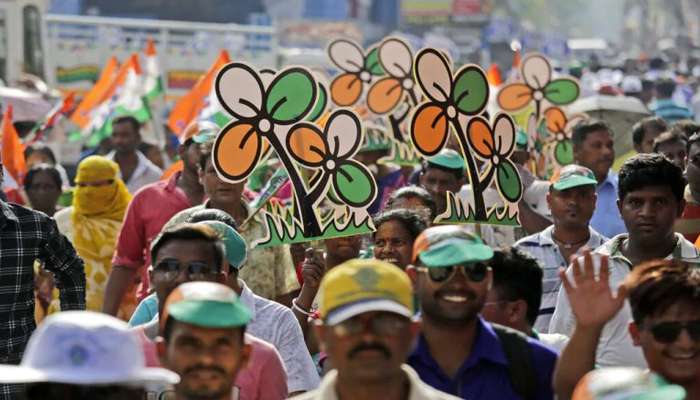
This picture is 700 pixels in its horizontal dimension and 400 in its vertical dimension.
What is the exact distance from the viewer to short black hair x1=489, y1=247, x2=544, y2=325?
6.14 meters

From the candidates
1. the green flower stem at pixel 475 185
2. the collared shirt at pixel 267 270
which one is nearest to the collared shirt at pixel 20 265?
the collared shirt at pixel 267 270

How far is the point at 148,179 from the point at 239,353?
7727mm

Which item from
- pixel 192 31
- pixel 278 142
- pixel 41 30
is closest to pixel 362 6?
pixel 192 31

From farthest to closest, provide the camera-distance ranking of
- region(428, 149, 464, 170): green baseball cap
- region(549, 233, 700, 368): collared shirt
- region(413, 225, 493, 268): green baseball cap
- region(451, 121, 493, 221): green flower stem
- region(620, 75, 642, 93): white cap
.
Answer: region(620, 75, 642, 93): white cap, region(428, 149, 464, 170): green baseball cap, region(451, 121, 493, 221): green flower stem, region(549, 233, 700, 368): collared shirt, region(413, 225, 493, 268): green baseball cap

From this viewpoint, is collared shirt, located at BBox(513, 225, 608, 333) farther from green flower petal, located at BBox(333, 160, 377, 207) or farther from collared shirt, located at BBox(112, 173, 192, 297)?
collared shirt, located at BBox(112, 173, 192, 297)

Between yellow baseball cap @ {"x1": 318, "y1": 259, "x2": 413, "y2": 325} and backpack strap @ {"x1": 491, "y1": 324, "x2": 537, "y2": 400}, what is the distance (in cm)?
71

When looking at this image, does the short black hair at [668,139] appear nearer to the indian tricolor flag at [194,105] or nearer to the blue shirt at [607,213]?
the blue shirt at [607,213]

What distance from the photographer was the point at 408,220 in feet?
23.4

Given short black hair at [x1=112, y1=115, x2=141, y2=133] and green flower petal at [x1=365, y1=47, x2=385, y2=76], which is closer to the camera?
green flower petal at [x1=365, y1=47, x2=385, y2=76]

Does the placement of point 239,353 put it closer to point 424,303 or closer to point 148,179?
point 424,303

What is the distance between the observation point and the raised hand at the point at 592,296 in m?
5.18

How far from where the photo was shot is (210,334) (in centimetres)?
477

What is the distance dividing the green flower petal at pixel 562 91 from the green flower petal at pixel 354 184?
5.24 meters

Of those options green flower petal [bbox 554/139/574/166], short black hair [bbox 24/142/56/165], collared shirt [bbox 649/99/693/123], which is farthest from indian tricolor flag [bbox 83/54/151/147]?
green flower petal [bbox 554/139/574/166]
